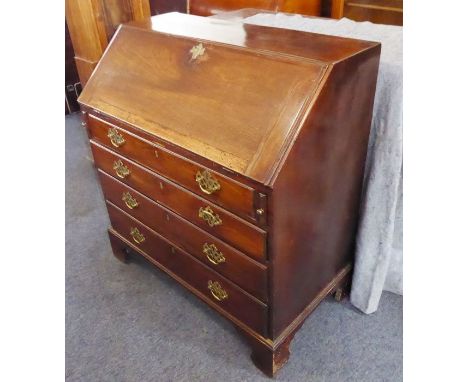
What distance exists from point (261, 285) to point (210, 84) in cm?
59

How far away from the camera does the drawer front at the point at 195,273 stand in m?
1.27

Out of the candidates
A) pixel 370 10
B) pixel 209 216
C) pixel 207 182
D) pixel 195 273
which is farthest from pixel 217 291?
pixel 370 10

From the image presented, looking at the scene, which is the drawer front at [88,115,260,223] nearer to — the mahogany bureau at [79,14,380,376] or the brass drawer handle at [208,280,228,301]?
the mahogany bureau at [79,14,380,376]

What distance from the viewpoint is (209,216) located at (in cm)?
118

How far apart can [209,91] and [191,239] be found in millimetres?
489

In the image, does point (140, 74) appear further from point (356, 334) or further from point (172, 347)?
point (356, 334)

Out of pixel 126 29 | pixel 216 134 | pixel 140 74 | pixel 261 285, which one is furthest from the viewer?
pixel 126 29

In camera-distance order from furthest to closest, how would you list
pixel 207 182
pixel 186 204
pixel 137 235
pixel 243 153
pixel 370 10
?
pixel 370 10
pixel 137 235
pixel 186 204
pixel 207 182
pixel 243 153

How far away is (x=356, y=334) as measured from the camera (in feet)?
4.82

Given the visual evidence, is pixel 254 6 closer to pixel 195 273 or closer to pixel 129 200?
pixel 129 200

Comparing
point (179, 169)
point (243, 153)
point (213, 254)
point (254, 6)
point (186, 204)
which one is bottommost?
point (213, 254)

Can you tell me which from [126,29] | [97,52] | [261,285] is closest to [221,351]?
[261,285]

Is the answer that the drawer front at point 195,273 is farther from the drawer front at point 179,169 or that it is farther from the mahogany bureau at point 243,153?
the drawer front at point 179,169

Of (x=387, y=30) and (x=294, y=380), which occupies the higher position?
(x=387, y=30)
